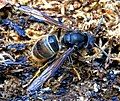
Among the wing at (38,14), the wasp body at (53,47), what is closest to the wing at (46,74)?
the wasp body at (53,47)

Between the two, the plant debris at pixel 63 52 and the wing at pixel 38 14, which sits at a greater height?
the wing at pixel 38 14

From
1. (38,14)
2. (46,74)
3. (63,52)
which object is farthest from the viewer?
(38,14)

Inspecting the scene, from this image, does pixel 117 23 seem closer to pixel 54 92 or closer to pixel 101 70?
pixel 101 70

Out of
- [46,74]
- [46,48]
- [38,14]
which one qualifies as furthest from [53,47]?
[38,14]

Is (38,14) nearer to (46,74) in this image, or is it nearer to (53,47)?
(53,47)

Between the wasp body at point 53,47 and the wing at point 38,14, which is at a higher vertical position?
the wing at point 38,14

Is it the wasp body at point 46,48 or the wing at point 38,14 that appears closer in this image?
the wasp body at point 46,48

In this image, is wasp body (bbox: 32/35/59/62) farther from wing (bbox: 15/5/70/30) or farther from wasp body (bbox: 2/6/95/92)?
wing (bbox: 15/5/70/30)

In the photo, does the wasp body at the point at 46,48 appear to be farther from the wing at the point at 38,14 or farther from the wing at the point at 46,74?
the wing at the point at 38,14

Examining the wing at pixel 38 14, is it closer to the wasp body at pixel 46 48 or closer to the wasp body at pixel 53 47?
the wasp body at pixel 53 47

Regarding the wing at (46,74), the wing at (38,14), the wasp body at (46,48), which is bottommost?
the wing at (46,74)

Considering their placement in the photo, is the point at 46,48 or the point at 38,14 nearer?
the point at 46,48
